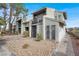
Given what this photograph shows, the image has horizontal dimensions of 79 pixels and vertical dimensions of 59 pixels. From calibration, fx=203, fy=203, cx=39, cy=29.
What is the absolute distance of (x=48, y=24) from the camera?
13.5ft

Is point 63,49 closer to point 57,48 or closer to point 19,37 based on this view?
point 57,48

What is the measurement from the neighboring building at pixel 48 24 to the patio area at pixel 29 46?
128mm

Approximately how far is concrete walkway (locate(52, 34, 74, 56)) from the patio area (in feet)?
0.33

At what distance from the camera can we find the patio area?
161 inches

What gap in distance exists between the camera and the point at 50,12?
407 cm

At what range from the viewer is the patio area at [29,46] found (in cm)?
408

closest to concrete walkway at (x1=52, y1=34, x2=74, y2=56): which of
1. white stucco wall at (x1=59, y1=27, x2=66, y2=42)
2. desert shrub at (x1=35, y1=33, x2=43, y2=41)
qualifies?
white stucco wall at (x1=59, y1=27, x2=66, y2=42)

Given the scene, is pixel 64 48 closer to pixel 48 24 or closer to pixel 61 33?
pixel 61 33

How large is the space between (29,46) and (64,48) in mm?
705

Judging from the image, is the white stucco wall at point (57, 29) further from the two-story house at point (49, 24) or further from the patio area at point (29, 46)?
the patio area at point (29, 46)

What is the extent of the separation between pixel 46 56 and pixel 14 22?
0.95 m

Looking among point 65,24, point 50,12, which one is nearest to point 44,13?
point 50,12

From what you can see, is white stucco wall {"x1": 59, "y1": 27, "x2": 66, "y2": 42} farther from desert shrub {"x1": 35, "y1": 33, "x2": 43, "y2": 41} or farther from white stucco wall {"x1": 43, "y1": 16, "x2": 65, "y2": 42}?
desert shrub {"x1": 35, "y1": 33, "x2": 43, "y2": 41}

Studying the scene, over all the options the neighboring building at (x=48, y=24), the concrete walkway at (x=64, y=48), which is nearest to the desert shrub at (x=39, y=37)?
the neighboring building at (x=48, y=24)
